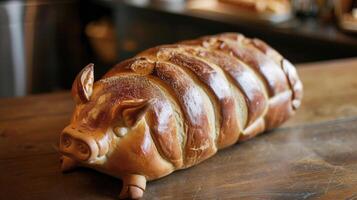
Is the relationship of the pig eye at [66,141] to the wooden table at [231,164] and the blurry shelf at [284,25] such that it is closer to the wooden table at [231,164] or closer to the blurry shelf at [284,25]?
the wooden table at [231,164]

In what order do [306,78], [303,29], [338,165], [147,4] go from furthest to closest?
[147,4], [303,29], [306,78], [338,165]

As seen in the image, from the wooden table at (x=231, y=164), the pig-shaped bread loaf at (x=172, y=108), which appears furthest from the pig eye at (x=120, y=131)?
the wooden table at (x=231, y=164)

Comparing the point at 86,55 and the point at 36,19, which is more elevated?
the point at 36,19

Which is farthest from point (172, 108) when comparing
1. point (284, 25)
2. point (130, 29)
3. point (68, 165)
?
point (130, 29)

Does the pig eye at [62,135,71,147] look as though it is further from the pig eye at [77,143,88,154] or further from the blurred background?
the blurred background

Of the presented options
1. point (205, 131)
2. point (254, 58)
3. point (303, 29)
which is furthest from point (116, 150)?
point (303, 29)

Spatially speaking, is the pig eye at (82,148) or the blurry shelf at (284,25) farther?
the blurry shelf at (284,25)

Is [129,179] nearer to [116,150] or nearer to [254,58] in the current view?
[116,150]

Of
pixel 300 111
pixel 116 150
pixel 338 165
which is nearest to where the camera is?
pixel 116 150

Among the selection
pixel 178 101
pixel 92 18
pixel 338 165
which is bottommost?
pixel 92 18
